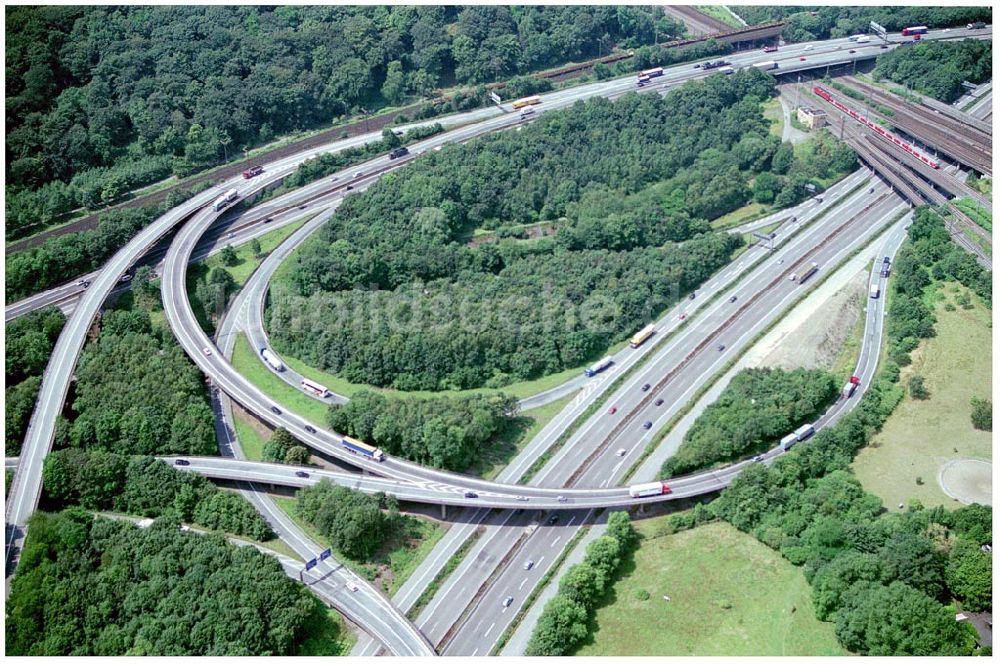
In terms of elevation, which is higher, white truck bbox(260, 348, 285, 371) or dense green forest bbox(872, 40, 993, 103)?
dense green forest bbox(872, 40, 993, 103)

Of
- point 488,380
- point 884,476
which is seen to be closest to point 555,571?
point 488,380

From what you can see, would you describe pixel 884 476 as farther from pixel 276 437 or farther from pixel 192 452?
pixel 192 452

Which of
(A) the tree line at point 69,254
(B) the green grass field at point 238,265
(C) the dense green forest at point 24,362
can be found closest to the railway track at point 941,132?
(B) the green grass field at point 238,265

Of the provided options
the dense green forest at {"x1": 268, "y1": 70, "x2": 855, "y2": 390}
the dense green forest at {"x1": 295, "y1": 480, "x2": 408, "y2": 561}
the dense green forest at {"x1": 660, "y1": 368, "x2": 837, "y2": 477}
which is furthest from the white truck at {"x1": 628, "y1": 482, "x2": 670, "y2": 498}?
the dense green forest at {"x1": 295, "y1": 480, "x2": 408, "y2": 561}

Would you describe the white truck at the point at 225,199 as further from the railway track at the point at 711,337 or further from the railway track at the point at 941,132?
the railway track at the point at 941,132

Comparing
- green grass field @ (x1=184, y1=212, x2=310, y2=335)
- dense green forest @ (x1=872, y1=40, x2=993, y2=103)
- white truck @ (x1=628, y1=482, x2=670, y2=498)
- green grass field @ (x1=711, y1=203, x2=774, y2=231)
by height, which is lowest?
white truck @ (x1=628, y1=482, x2=670, y2=498)

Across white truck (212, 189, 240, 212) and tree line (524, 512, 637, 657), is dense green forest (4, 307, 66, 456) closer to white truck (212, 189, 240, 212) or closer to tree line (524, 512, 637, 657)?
white truck (212, 189, 240, 212)
